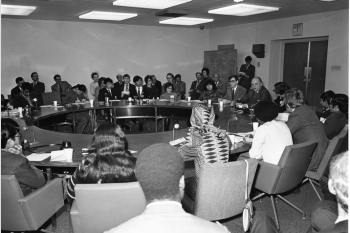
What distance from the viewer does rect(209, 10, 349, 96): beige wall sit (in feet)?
25.6

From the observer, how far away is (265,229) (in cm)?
167

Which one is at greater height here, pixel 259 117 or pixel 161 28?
pixel 161 28

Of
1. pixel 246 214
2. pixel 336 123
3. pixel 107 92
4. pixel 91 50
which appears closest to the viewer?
pixel 246 214

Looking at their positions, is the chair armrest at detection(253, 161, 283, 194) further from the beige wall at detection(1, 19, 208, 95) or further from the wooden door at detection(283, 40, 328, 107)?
the beige wall at detection(1, 19, 208, 95)

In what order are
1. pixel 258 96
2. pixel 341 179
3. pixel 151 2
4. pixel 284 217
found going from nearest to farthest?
1. pixel 341 179
2. pixel 284 217
3. pixel 151 2
4. pixel 258 96

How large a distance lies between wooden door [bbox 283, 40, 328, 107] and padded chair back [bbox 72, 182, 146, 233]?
7.83m

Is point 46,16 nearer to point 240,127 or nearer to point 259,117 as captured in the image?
point 240,127

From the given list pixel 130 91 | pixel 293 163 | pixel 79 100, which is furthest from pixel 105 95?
pixel 293 163

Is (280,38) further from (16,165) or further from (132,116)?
(16,165)

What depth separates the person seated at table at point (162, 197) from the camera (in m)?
1.14

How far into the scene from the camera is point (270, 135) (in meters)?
3.11

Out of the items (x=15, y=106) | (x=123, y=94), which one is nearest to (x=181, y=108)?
(x=123, y=94)

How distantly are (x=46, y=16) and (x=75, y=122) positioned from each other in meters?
3.37

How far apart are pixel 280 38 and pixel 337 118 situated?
5.80 m
